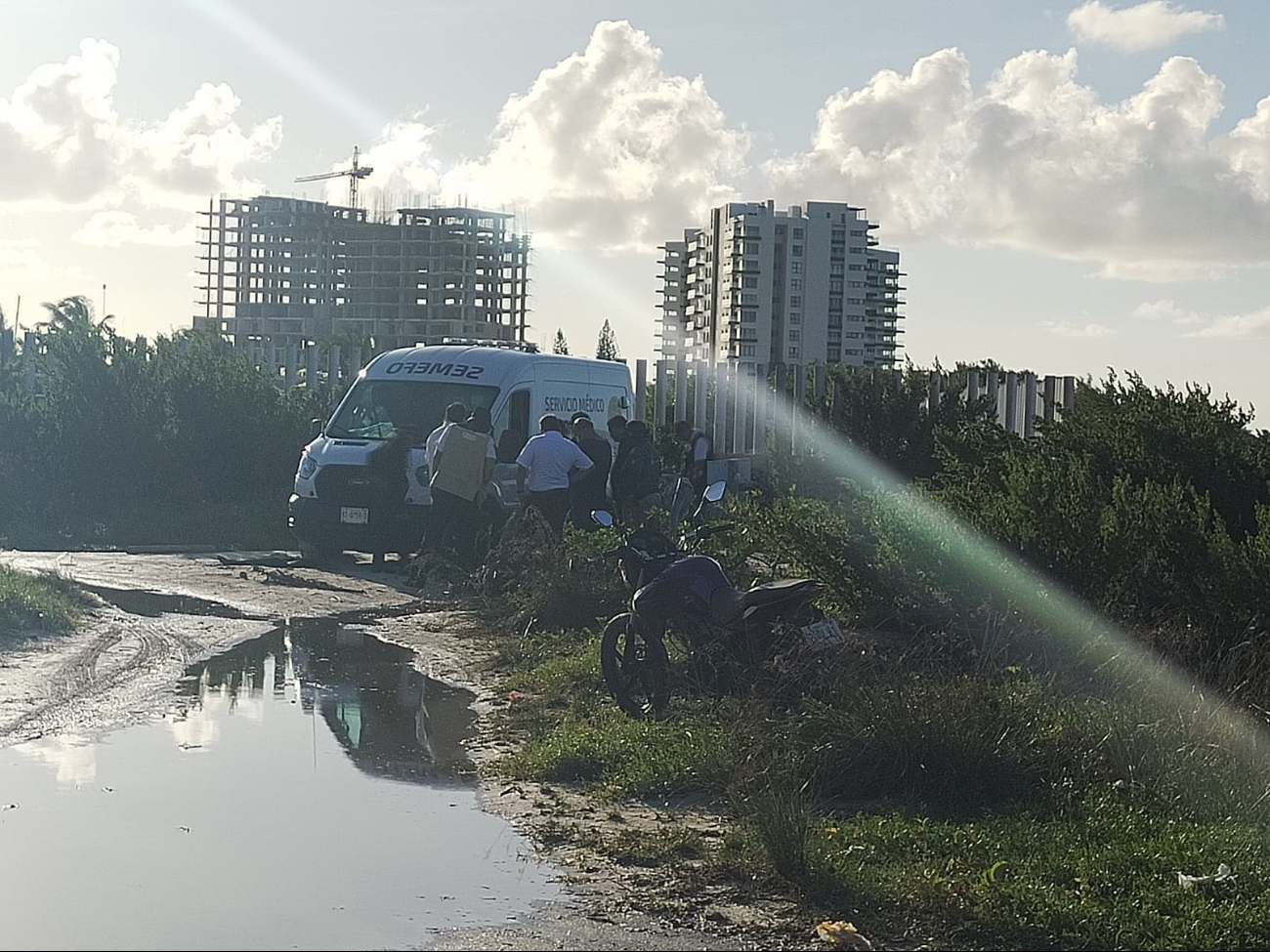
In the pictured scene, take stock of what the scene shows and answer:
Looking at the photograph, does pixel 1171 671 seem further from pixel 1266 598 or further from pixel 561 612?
pixel 561 612

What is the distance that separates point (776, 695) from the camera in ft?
29.7

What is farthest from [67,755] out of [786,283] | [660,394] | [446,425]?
[786,283]

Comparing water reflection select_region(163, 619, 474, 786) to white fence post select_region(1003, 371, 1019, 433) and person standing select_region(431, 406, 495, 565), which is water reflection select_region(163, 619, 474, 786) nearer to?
person standing select_region(431, 406, 495, 565)

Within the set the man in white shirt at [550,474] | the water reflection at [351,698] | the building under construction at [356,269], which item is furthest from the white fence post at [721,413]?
the building under construction at [356,269]

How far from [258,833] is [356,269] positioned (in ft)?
459

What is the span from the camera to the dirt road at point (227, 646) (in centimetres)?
617

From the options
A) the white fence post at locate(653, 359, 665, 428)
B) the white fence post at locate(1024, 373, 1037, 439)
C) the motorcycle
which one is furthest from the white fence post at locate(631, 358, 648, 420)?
the motorcycle

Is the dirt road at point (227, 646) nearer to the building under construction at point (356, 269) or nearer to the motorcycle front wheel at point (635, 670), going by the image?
the motorcycle front wheel at point (635, 670)

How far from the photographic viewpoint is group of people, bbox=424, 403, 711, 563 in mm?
16969

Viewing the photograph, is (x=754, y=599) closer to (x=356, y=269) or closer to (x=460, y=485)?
(x=460, y=485)

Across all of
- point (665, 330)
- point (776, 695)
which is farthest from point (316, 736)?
point (665, 330)

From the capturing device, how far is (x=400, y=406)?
2009cm

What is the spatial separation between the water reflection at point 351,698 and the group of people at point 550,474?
3662mm

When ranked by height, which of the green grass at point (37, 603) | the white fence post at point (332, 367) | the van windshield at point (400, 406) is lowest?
the green grass at point (37, 603)
